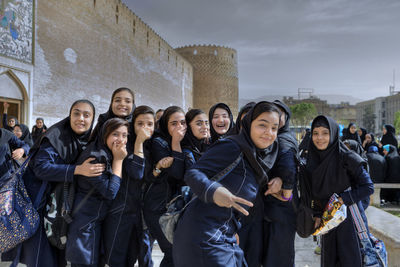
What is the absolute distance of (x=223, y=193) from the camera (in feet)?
3.96

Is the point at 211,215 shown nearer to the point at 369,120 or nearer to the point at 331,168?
the point at 331,168

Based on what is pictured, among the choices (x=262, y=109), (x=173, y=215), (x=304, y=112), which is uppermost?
(x=304, y=112)

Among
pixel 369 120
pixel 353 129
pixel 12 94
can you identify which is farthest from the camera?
pixel 369 120

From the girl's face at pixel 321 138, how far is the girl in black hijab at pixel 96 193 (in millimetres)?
1303

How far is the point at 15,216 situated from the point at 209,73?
26.8 meters

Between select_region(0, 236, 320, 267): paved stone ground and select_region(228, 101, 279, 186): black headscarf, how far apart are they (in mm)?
1562

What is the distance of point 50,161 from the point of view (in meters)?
1.75

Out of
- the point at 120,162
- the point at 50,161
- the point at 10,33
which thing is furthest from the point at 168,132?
the point at 10,33

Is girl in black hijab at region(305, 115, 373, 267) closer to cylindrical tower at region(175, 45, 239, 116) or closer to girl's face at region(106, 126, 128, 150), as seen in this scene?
girl's face at region(106, 126, 128, 150)

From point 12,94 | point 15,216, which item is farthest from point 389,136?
point 12,94

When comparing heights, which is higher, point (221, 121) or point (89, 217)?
point (221, 121)

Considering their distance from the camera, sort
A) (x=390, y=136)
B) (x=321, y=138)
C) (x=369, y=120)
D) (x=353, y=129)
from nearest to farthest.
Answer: (x=321, y=138), (x=353, y=129), (x=390, y=136), (x=369, y=120)

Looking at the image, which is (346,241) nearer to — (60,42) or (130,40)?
(60,42)

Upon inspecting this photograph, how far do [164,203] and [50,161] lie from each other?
0.78m
